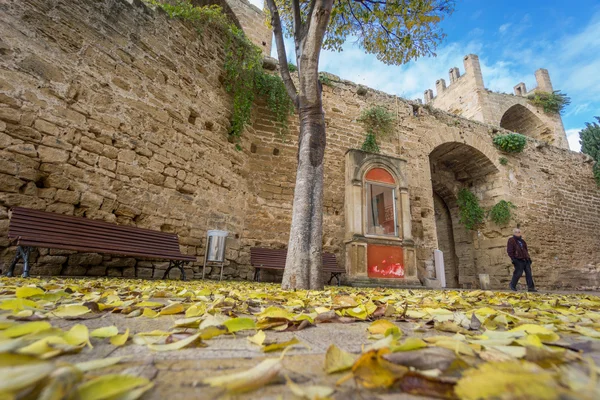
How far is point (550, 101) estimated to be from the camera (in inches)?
600

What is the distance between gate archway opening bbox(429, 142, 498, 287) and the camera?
9898 millimetres

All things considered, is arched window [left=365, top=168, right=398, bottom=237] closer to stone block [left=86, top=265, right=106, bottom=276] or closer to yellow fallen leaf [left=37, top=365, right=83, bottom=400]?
stone block [left=86, top=265, right=106, bottom=276]

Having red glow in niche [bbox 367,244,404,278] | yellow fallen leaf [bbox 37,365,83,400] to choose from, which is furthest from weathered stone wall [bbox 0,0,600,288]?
yellow fallen leaf [bbox 37,365,83,400]

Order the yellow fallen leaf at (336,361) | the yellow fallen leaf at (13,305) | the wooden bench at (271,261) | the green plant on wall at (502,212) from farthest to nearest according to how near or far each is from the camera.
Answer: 1. the green plant on wall at (502,212)
2. the wooden bench at (271,261)
3. the yellow fallen leaf at (13,305)
4. the yellow fallen leaf at (336,361)

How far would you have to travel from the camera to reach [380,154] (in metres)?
7.52

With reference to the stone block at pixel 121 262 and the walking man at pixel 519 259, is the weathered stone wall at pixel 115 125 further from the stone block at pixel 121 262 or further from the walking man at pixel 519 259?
the walking man at pixel 519 259

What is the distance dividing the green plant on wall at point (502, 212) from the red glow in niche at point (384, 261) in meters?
4.84

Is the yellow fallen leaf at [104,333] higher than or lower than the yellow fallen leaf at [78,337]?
lower

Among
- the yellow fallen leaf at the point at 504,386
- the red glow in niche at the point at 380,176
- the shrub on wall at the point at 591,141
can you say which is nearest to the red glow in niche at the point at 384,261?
the red glow in niche at the point at 380,176

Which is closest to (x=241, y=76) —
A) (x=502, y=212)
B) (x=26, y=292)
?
(x=26, y=292)

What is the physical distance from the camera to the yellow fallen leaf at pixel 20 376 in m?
0.44

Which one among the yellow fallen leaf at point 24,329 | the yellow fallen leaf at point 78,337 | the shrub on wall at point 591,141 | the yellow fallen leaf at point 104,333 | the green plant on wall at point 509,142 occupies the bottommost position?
the yellow fallen leaf at point 104,333

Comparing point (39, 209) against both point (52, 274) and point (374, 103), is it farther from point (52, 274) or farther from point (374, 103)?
point (374, 103)

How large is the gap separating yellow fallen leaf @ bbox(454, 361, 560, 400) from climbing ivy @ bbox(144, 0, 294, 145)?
6.21m
